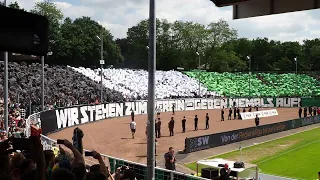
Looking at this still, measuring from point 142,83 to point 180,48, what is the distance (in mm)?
46553

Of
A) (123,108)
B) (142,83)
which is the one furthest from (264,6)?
(142,83)

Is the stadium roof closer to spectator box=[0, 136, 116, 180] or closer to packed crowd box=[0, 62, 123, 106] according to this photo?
spectator box=[0, 136, 116, 180]

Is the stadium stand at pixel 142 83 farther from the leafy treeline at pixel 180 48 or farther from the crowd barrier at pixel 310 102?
the leafy treeline at pixel 180 48

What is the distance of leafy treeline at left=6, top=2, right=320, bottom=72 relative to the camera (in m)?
94.2

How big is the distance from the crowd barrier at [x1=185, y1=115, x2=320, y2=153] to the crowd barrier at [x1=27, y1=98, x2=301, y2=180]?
399 inches

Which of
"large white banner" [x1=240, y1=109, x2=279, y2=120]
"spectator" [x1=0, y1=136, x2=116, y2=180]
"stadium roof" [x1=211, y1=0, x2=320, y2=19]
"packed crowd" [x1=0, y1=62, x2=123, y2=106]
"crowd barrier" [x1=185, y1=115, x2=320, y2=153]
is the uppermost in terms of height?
"stadium roof" [x1=211, y1=0, x2=320, y2=19]

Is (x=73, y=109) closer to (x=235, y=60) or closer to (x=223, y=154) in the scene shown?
(x=223, y=154)

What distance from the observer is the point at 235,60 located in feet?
363

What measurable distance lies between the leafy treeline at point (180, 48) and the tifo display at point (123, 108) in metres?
28.7

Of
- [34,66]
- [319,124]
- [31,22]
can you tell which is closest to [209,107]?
[319,124]

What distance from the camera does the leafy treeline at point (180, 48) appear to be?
9425 cm

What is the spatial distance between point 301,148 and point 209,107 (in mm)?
34376

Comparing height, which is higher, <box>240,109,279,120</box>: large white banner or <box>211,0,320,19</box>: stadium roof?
<box>211,0,320,19</box>: stadium roof

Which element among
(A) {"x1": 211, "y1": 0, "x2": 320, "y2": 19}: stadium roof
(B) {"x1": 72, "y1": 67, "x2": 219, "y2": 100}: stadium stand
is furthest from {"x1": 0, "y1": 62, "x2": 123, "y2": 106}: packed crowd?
(A) {"x1": 211, "y1": 0, "x2": 320, "y2": 19}: stadium roof
